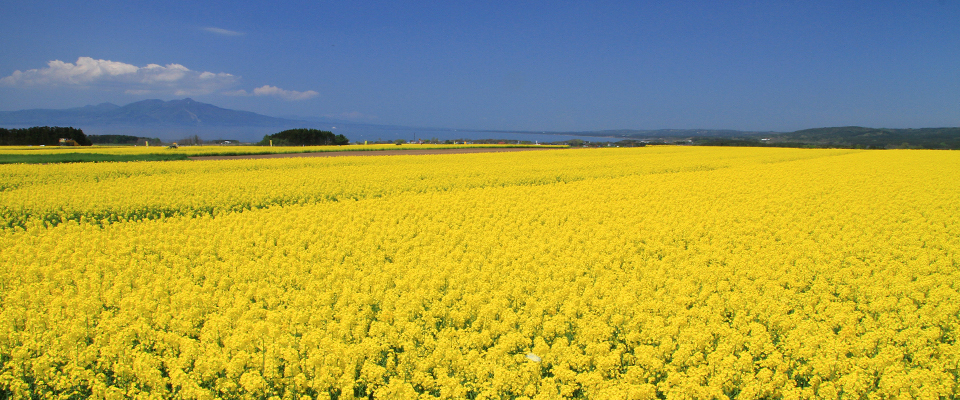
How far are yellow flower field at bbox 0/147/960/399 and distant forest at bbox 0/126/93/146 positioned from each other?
5903 cm

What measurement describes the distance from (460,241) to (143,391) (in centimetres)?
538

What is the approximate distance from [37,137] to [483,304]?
7278 cm

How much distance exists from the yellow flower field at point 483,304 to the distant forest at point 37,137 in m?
59.0

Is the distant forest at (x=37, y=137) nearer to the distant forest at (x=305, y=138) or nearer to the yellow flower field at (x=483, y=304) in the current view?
the distant forest at (x=305, y=138)

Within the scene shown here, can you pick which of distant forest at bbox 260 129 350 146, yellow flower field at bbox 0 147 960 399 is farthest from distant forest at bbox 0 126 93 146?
yellow flower field at bbox 0 147 960 399

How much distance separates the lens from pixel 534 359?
13.4ft

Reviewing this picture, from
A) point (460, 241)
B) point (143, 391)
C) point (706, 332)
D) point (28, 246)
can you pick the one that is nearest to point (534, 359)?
point (706, 332)

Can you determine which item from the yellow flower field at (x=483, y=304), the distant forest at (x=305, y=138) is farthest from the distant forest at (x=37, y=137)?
the yellow flower field at (x=483, y=304)

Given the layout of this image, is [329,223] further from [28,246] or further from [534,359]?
[534,359]

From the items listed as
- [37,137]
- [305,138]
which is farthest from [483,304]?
[37,137]

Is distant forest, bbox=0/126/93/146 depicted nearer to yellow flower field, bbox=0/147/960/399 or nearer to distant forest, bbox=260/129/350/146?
distant forest, bbox=260/129/350/146

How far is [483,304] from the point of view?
17.2ft

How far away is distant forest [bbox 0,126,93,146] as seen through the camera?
52094 millimetres

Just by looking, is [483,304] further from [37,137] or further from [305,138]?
[37,137]
